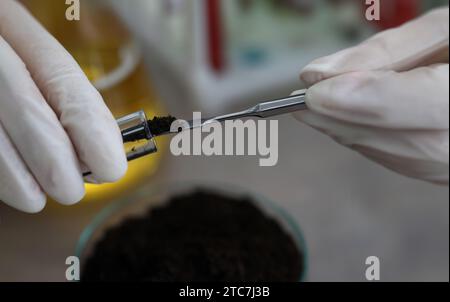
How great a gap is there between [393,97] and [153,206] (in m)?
0.32

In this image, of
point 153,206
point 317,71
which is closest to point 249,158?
point 153,206

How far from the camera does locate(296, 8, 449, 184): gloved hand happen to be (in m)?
0.44

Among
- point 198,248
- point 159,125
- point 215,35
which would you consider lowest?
point 198,248

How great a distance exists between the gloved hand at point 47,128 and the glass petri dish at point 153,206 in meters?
0.16

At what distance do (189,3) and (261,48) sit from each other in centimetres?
15

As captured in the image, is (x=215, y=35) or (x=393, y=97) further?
(x=215, y=35)

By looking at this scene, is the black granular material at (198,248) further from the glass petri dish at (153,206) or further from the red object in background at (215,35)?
the red object in background at (215,35)

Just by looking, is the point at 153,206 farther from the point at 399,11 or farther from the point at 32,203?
the point at 399,11

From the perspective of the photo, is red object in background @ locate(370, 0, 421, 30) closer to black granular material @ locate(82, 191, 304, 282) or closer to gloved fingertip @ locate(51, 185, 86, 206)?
black granular material @ locate(82, 191, 304, 282)

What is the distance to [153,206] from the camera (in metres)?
0.64

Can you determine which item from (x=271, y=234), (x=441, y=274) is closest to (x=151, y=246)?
(x=271, y=234)

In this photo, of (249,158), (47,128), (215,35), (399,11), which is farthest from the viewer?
(215,35)

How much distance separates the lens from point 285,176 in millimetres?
824

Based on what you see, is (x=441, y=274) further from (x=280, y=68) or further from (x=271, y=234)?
(x=280, y=68)
